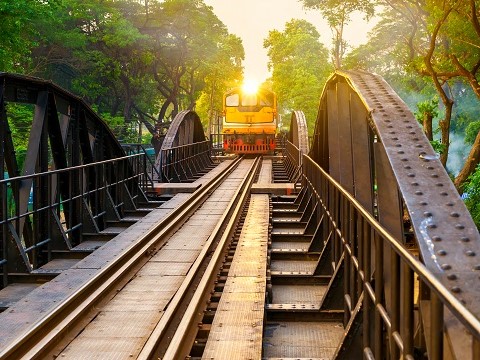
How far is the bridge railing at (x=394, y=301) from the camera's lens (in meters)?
2.93

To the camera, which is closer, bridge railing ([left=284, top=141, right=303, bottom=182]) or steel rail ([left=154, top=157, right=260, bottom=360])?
steel rail ([left=154, top=157, right=260, bottom=360])

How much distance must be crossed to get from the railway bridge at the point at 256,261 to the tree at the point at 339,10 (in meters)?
16.4

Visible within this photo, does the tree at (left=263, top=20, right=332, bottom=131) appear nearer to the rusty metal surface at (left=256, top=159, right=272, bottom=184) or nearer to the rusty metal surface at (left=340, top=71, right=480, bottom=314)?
the rusty metal surface at (left=256, top=159, right=272, bottom=184)

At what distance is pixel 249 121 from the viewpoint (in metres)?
37.5

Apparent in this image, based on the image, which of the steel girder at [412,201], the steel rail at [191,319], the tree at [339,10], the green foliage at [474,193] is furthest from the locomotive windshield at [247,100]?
the steel girder at [412,201]

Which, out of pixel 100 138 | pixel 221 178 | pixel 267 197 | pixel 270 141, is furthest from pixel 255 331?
pixel 270 141

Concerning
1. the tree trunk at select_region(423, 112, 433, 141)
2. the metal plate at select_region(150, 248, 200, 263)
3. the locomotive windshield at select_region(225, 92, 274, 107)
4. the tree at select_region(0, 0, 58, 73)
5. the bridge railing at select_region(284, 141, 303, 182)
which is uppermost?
the tree at select_region(0, 0, 58, 73)

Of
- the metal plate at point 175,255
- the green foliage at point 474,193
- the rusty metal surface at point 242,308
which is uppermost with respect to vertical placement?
the rusty metal surface at point 242,308

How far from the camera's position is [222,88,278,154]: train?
122 feet

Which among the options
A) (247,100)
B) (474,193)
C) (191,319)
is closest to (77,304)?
(191,319)

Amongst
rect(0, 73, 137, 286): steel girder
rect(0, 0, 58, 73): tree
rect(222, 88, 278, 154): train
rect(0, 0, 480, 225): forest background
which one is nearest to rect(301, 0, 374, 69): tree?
rect(0, 0, 480, 225): forest background

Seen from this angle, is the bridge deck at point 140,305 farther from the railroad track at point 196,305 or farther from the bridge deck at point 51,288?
the bridge deck at point 51,288

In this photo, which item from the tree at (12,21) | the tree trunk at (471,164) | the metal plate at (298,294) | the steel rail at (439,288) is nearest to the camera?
the steel rail at (439,288)

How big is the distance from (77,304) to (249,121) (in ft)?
100
